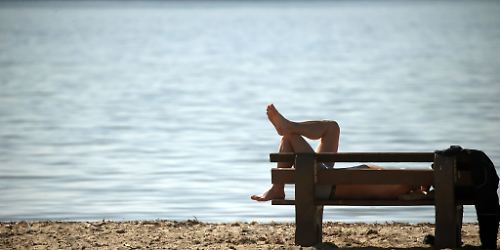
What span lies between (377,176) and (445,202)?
1.49 ft

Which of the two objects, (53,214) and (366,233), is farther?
(53,214)

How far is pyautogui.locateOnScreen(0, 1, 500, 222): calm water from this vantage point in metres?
12.4

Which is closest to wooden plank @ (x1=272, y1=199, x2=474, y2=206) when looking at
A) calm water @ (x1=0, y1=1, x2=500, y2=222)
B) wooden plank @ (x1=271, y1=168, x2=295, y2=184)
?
wooden plank @ (x1=271, y1=168, x2=295, y2=184)

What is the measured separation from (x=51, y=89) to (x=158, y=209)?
18774mm

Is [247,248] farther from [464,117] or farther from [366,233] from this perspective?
[464,117]

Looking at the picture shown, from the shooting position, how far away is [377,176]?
27.3 ft

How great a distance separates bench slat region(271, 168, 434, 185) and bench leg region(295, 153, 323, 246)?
0.07 metres

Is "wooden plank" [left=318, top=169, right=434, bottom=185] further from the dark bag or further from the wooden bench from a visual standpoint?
the dark bag

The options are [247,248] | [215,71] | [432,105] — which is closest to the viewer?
[247,248]

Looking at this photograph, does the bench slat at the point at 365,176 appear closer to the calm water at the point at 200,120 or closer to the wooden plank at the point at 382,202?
the wooden plank at the point at 382,202

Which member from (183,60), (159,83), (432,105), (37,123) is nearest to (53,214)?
(37,123)

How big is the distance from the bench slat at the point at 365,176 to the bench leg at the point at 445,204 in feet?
0.29

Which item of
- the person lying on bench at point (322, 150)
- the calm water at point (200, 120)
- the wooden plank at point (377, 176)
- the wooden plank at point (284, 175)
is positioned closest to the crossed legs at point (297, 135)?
the person lying on bench at point (322, 150)

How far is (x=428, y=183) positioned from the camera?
8.30 m
